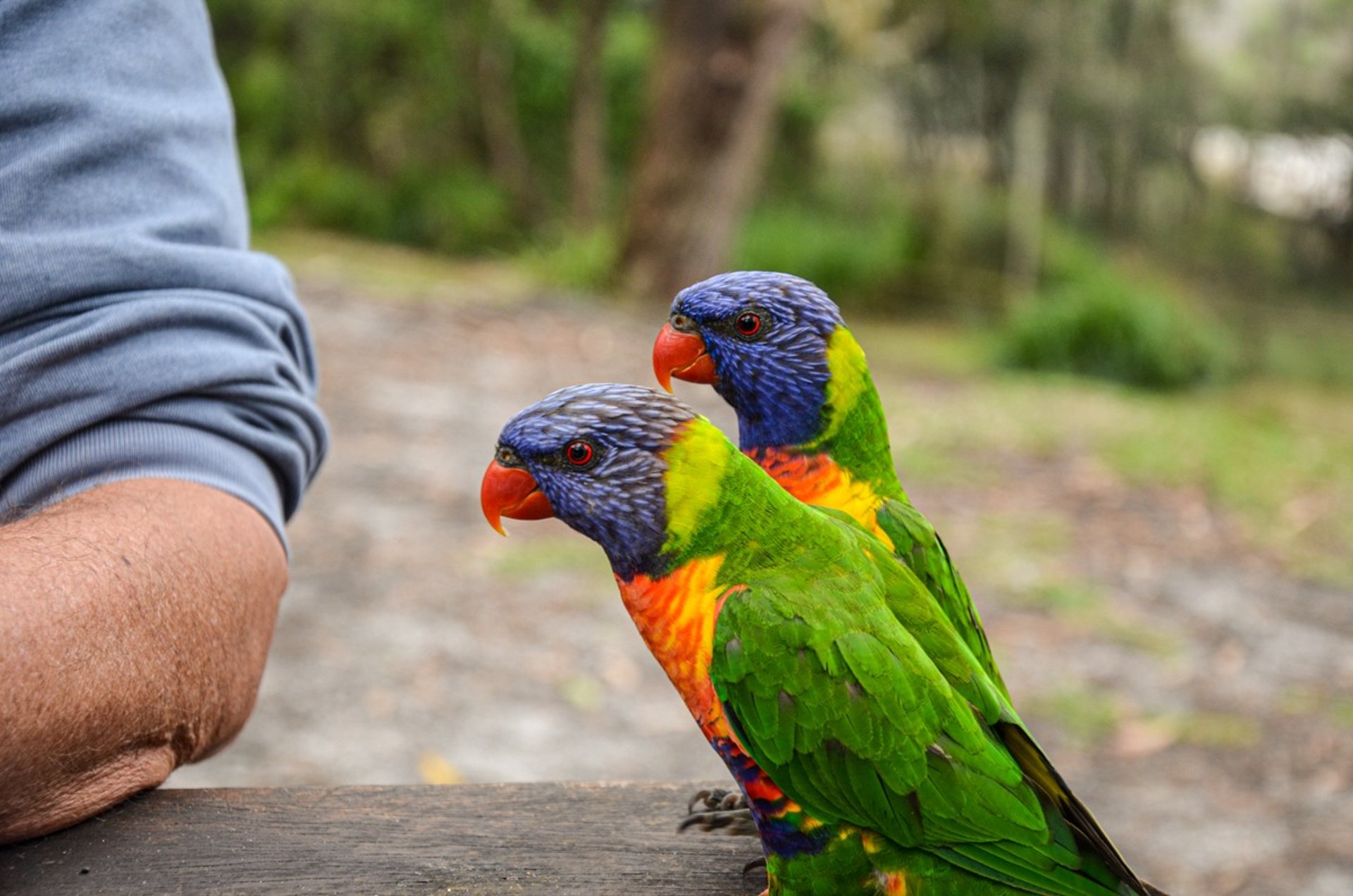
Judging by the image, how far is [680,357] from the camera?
1.01 metres

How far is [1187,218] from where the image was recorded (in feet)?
33.0

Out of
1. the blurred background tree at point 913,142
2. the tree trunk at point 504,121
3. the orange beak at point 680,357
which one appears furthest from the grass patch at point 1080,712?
the tree trunk at point 504,121

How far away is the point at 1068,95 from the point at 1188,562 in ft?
24.2

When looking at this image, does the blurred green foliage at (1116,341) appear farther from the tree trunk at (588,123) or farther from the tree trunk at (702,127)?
the tree trunk at (588,123)

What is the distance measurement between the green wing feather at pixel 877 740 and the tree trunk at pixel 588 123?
8667 mm

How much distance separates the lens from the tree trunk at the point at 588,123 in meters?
9.26

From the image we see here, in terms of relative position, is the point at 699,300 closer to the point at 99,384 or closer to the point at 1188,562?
the point at 99,384

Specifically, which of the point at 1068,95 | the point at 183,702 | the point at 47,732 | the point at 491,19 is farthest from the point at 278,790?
the point at 1068,95

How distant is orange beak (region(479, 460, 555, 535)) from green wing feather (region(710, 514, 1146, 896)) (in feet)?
0.57

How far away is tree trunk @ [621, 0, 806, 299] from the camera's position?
5.78 meters

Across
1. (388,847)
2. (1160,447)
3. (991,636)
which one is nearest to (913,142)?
(1160,447)

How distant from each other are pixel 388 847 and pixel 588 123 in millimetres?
8997

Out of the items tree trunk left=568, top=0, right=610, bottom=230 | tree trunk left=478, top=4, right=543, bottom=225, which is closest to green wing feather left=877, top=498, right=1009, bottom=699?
tree trunk left=568, top=0, right=610, bottom=230

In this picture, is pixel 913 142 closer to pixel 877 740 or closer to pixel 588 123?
pixel 588 123
